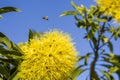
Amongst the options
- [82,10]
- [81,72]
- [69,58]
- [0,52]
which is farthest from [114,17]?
[0,52]

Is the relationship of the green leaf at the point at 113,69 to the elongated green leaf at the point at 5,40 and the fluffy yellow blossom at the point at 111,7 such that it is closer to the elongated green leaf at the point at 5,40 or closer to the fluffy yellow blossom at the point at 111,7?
the fluffy yellow blossom at the point at 111,7

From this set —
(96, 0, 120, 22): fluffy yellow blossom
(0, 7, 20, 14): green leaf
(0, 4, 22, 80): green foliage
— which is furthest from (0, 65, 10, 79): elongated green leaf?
(96, 0, 120, 22): fluffy yellow blossom

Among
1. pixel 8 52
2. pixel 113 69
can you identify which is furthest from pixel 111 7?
pixel 8 52

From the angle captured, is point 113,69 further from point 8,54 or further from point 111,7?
point 8,54

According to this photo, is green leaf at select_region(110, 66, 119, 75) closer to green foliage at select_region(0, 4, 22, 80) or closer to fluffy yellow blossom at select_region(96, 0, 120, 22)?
fluffy yellow blossom at select_region(96, 0, 120, 22)

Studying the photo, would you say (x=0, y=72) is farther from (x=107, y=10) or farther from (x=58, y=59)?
(x=107, y=10)

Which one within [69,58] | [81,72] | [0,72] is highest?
[0,72]
